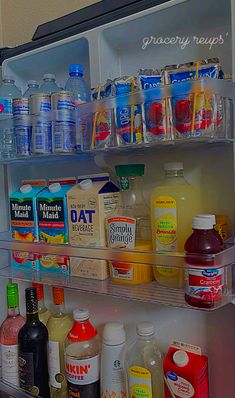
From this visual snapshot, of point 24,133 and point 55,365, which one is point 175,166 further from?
point 55,365

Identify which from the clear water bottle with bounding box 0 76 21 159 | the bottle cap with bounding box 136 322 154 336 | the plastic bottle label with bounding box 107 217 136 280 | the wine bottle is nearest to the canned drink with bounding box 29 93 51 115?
the clear water bottle with bounding box 0 76 21 159

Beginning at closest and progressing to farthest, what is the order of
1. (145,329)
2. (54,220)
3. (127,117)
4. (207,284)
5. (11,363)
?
1. (207,284)
2. (127,117)
3. (145,329)
4. (54,220)
5. (11,363)

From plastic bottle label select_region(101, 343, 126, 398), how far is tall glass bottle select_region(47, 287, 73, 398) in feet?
0.61

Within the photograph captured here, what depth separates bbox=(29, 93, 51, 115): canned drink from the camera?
1060 mm

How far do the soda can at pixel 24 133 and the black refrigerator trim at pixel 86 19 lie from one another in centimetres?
25

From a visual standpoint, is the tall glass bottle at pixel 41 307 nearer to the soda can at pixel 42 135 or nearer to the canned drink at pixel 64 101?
the soda can at pixel 42 135

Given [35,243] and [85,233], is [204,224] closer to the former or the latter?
[85,233]

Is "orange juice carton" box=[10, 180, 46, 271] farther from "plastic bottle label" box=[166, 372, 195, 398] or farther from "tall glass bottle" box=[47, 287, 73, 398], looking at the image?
"plastic bottle label" box=[166, 372, 195, 398]

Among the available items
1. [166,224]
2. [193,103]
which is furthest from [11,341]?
[193,103]

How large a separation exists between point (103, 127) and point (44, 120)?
0.20 m

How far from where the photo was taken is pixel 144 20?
38.4 inches

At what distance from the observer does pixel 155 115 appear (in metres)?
0.85

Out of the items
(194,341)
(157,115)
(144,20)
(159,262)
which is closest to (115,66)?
(144,20)

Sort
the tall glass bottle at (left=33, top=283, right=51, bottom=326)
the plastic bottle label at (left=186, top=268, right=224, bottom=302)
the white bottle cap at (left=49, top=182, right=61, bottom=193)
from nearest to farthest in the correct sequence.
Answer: the plastic bottle label at (left=186, top=268, right=224, bottom=302) < the white bottle cap at (left=49, top=182, right=61, bottom=193) < the tall glass bottle at (left=33, top=283, right=51, bottom=326)
